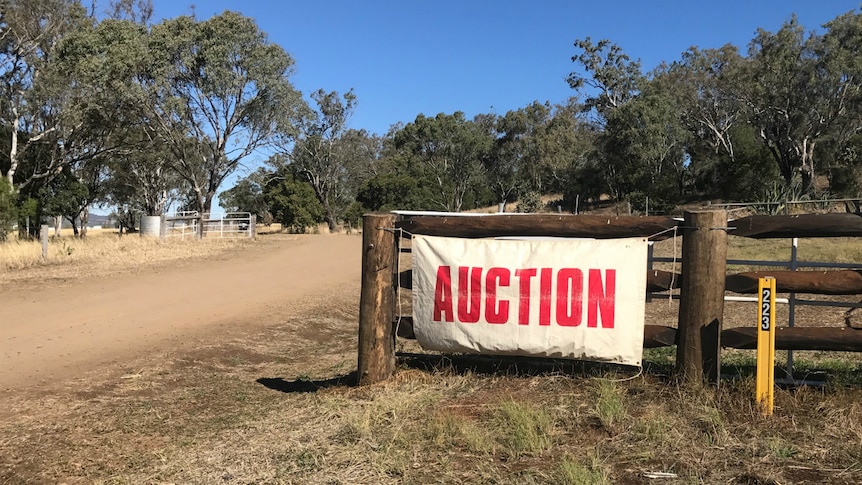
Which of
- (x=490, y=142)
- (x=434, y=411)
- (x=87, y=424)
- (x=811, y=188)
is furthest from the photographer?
(x=490, y=142)

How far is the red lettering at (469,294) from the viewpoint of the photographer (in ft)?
17.2

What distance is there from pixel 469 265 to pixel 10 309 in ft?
29.4

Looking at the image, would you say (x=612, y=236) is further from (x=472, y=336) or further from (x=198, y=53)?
(x=198, y=53)

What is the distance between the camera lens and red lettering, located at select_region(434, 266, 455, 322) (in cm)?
534

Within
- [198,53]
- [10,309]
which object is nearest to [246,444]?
[10,309]

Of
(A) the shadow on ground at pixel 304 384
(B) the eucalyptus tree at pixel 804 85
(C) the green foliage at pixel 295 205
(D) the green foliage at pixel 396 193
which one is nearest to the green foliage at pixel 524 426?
(A) the shadow on ground at pixel 304 384

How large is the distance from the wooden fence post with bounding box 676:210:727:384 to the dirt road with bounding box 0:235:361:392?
6.09 meters

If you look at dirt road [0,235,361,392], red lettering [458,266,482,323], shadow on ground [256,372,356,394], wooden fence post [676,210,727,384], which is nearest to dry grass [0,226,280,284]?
dirt road [0,235,361,392]

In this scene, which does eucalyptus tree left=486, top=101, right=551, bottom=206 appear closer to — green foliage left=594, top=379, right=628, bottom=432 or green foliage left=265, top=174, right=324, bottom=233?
green foliage left=265, top=174, right=324, bottom=233

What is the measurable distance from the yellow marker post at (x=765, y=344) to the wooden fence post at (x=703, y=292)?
0.41 metres

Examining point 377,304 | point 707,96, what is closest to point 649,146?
point 707,96

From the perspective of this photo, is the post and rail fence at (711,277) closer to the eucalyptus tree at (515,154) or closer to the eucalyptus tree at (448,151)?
the eucalyptus tree at (448,151)

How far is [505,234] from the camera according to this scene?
211 inches

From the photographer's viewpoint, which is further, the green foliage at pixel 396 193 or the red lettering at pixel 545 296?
the green foliage at pixel 396 193
